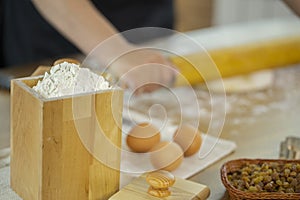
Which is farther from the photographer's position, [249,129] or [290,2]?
[290,2]

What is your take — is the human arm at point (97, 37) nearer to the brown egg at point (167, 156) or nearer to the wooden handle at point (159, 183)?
the brown egg at point (167, 156)

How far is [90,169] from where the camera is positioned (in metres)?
0.86

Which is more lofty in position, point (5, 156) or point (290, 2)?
point (290, 2)

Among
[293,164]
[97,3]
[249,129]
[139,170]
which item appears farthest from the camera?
[97,3]

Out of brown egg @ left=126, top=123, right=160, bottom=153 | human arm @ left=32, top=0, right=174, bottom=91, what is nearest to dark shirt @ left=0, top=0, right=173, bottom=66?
human arm @ left=32, top=0, right=174, bottom=91

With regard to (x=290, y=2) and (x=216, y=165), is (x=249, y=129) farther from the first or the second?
(x=290, y=2)

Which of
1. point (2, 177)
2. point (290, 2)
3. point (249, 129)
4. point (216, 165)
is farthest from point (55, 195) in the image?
point (290, 2)

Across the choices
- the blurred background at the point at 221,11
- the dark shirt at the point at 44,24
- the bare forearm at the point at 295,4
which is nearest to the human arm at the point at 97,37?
the bare forearm at the point at 295,4

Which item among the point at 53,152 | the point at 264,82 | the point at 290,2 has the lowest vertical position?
the point at 264,82

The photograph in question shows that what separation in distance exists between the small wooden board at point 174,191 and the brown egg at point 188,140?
6.3 inches

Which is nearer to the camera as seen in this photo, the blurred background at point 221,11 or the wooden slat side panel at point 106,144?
the wooden slat side panel at point 106,144

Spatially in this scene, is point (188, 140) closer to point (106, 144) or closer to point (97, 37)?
point (106, 144)

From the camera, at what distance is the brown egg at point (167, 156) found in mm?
1020

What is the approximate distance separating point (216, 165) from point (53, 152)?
378 millimetres
